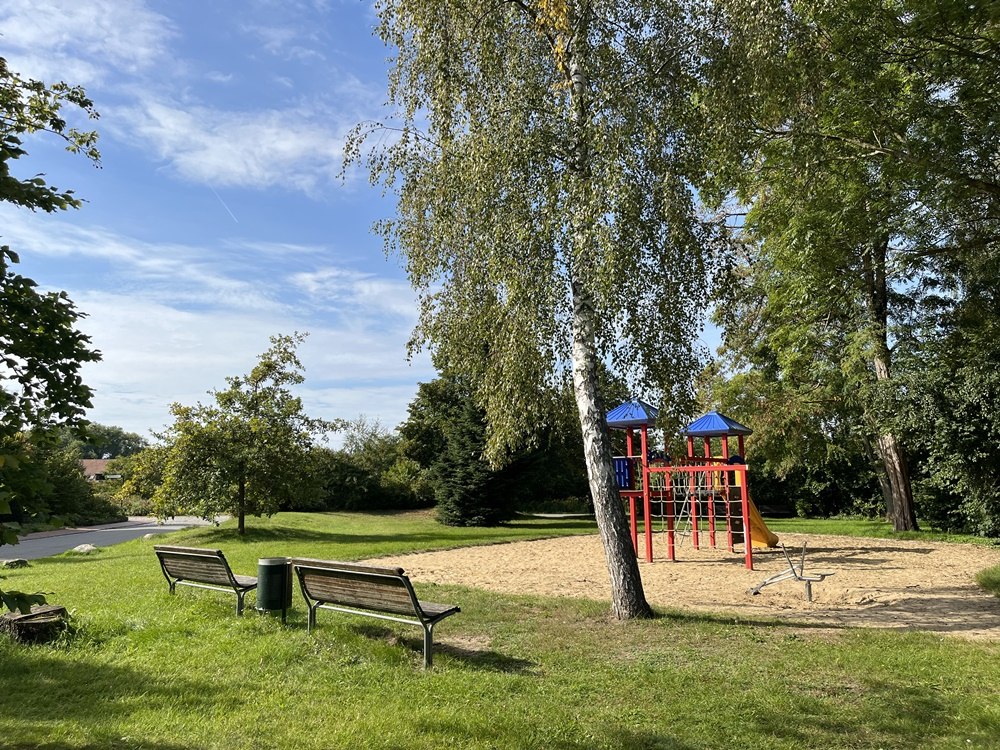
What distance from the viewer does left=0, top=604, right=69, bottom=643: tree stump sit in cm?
615

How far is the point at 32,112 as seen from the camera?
437cm

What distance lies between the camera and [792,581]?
35.2ft

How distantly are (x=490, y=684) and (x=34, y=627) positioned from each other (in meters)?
4.31

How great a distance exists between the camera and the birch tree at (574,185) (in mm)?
7152

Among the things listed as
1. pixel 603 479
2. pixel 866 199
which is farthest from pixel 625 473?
pixel 603 479

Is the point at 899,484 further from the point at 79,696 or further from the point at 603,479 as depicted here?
the point at 79,696

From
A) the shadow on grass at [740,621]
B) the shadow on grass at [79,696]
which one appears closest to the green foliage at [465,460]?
the shadow on grass at [740,621]

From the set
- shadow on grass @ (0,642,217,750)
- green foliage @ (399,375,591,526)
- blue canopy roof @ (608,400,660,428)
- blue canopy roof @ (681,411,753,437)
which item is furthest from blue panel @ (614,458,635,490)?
shadow on grass @ (0,642,217,750)

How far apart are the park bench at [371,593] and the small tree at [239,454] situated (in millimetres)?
13668

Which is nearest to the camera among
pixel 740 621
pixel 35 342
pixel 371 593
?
pixel 35 342

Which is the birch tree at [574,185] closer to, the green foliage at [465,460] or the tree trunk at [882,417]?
the tree trunk at [882,417]

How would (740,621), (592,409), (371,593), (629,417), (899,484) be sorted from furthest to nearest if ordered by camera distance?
(899,484), (629,417), (592,409), (740,621), (371,593)

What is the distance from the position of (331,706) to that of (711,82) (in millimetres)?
7083

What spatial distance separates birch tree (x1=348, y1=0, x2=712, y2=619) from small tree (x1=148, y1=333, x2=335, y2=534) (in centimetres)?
1304
